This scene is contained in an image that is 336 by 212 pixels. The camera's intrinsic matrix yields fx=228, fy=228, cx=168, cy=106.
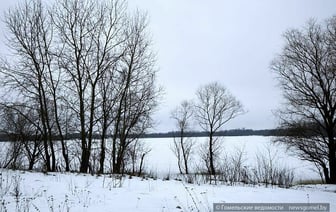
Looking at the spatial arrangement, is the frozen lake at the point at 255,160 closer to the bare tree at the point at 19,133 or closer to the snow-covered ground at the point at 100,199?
the snow-covered ground at the point at 100,199

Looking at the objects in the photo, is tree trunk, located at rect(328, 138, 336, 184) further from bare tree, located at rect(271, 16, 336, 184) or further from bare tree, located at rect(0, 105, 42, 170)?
bare tree, located at rect(0, 105, 42, 170)

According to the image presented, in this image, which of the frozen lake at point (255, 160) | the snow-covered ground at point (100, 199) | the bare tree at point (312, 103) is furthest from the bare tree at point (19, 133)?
the bare tree at point (312, 103)

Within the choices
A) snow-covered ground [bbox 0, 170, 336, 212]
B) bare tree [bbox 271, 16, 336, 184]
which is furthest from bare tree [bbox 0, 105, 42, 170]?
bare tree [bbox 271, 16, 336, 184]

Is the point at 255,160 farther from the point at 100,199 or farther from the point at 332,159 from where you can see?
the point at 100,199

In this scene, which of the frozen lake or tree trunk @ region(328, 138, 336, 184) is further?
tree trunk @ region(328, 138, 336, 184)

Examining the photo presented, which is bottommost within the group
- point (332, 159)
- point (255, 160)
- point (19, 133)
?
point (255, 160)

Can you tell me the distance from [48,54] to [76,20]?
2.55 m

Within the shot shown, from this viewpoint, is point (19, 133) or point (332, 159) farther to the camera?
point (19, 133)

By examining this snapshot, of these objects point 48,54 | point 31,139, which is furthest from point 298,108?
point 31,139

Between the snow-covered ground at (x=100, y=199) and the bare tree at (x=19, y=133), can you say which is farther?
the bare tree at (x=19, y=133)

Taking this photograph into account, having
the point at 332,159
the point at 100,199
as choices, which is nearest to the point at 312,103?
the point at 332,159

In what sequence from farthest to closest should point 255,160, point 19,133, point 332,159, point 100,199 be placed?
point 255,160 < point 19,133 < point 332,159 < point 100,199

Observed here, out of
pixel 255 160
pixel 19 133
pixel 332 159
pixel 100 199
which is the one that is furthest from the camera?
pixel 255 160

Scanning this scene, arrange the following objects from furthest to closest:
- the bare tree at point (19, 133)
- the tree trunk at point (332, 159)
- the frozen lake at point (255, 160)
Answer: the tree trunk at point (332, 159) < the frozen lake at point (255, 160) < the bare tree at point (19, 133)
